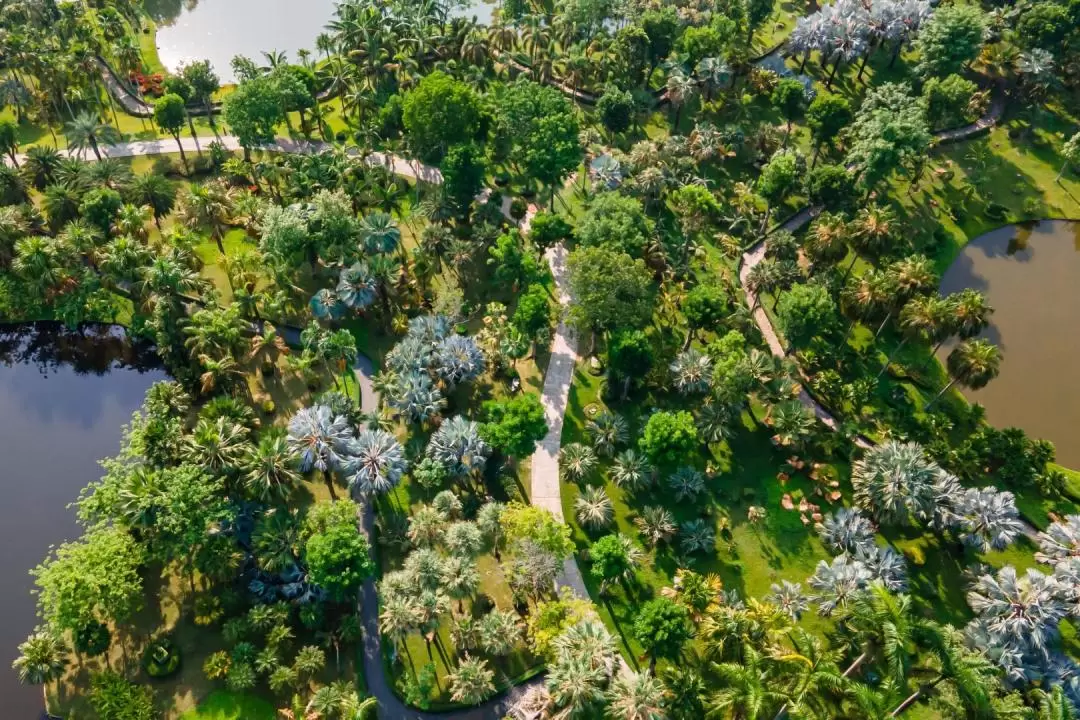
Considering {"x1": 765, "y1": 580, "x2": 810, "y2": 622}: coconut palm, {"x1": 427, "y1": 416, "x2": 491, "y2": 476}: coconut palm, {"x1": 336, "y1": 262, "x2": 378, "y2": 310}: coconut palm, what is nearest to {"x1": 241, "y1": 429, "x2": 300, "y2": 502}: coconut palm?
{"x1": 427, "y1": 416, "x2": 491, "y2": 476}: coconut palm

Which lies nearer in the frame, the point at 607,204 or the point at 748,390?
the point at 748,390

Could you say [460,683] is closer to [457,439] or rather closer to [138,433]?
[457,439]

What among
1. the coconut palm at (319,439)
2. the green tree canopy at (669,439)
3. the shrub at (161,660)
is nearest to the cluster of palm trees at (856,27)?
the green tree canopy at (669,439)

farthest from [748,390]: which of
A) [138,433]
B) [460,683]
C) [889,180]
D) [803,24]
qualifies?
[803,24]

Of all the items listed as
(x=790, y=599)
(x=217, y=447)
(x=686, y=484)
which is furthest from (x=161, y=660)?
(x=790, y=599)

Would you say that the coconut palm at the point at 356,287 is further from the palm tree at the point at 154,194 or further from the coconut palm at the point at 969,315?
the coconut palm at the point at 969,315

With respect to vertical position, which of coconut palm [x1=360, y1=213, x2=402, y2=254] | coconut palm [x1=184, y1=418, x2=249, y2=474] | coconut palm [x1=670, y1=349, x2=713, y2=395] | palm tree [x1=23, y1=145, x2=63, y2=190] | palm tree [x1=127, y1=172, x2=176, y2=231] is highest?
palm tree [x1=23, y1=145, x2=63, y2=190]

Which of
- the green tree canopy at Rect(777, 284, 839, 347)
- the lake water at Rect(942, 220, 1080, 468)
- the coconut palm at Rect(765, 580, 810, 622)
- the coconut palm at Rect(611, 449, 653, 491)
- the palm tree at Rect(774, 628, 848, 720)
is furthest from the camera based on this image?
the lake water at Rect(942, 220, 1080, 468)

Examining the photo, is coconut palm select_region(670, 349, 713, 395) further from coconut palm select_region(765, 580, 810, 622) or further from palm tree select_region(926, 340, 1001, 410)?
palm tree select_region(926, 340, 1001, 410)
